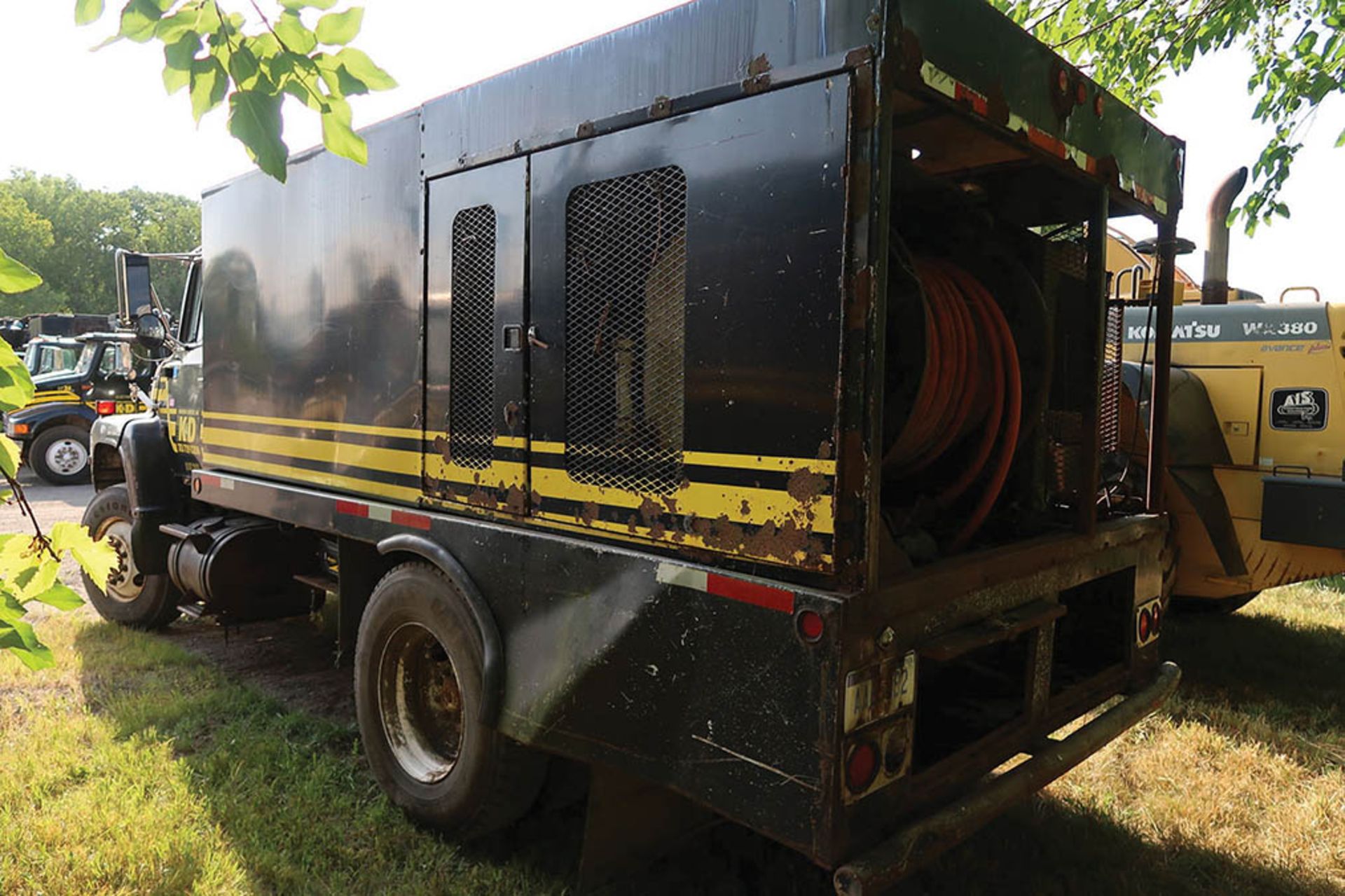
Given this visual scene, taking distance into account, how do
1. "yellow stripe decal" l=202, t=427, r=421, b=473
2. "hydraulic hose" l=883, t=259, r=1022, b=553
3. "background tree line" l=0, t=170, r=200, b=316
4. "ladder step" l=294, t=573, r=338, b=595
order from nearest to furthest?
1. "hydraulic hose" l=883, t=259, r=1022, b=553
2. "yellow stripe decal" l=202, t=427, r=421, b=473
3. "ladder step" l=294, t=573, r=338, b=595
4. "background tree line" l=0, t=170, r=200, b=316

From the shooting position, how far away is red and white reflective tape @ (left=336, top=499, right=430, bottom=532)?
131 inches

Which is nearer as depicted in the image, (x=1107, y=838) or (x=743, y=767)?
(x=743, y=767)

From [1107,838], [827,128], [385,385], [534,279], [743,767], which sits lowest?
[1107,838]

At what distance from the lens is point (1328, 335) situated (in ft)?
15.5

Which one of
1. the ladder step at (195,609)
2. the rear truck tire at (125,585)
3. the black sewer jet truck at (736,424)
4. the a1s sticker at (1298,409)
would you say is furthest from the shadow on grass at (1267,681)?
the rear truck tire at (125,585)

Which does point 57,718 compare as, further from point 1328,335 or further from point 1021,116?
→ point 1328,335

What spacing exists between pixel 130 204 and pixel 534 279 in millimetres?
59898

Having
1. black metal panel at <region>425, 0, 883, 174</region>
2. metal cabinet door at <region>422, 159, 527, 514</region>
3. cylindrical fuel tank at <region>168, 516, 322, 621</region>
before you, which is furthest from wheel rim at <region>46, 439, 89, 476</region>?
black metal panel at <region>425, 0, 883, 174</region>

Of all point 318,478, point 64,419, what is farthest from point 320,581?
point 64,419

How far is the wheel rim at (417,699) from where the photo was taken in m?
3.48

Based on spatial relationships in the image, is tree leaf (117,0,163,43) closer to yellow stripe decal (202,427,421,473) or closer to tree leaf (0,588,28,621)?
tree leaf (0,588,28,621)

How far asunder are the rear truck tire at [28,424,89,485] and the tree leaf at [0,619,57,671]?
15.0 metres

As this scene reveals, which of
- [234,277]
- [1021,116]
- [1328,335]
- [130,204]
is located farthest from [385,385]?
[130,204]

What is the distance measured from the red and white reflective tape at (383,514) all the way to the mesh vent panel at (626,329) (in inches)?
32.2
